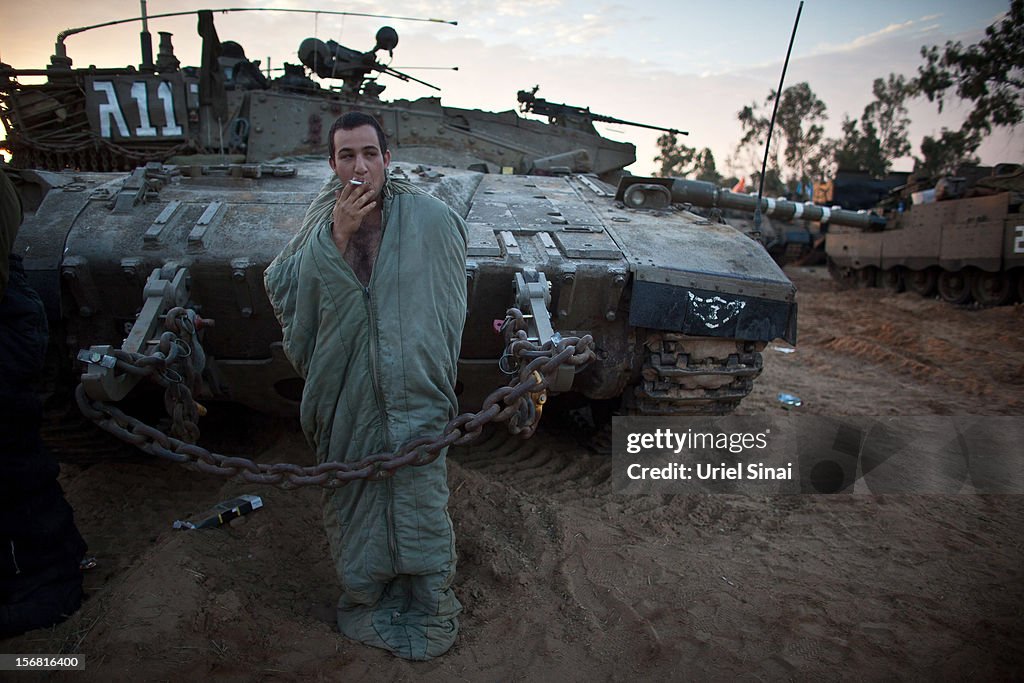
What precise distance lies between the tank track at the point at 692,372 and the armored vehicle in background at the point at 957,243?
8.10 meters

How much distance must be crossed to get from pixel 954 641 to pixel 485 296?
2.38 meters

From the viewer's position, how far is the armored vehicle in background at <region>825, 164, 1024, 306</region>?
990 centimetres

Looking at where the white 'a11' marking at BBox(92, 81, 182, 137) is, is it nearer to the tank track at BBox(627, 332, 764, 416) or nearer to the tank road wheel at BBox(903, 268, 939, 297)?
the tank track at BBox(627, 332, 764, 416)

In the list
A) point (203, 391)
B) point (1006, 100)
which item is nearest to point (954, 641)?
point (203, 391)

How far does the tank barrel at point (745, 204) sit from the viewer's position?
4961mm

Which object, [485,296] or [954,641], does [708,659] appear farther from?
[485,296]

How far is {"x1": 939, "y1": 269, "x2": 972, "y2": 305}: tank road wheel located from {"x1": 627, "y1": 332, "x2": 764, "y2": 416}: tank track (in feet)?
30.9

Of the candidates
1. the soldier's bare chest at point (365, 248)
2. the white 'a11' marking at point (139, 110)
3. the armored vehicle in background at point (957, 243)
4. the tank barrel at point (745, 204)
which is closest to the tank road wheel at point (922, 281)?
the armored vehicle in background at point (957, 243)

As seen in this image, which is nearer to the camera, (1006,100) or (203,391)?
(203,391)

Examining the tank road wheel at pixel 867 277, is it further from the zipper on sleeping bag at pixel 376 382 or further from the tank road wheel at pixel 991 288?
the zipper on sleeping bag at pixel 376 382

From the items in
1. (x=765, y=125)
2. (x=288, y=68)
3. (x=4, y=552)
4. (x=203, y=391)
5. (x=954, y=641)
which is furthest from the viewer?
(x=765, y=125)

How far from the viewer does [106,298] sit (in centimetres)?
331

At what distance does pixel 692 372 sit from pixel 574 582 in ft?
4.10

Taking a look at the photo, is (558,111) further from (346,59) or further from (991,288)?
(991,288)
